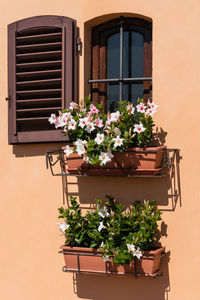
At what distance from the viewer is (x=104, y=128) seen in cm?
398

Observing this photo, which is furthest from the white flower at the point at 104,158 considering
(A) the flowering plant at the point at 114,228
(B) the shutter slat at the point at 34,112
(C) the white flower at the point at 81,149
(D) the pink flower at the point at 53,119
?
(B) the shutter slat at the point at 34,112

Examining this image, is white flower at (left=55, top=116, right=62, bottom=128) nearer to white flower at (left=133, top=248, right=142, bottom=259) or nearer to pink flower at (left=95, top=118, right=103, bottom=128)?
pink flower at (left=95, top=118, right=103, bottom=128)

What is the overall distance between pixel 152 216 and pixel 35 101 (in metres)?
1.41

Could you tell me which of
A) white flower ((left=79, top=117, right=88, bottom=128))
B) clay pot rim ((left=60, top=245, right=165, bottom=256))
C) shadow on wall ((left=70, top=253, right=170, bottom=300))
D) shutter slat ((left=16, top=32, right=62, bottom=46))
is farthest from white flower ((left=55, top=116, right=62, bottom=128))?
shadow on wall ((left=70, top=253, right=170, bottom=300))

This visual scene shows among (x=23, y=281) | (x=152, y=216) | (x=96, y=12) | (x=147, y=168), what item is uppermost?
(x=96, y=12)

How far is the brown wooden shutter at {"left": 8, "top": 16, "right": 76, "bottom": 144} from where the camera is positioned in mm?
4328

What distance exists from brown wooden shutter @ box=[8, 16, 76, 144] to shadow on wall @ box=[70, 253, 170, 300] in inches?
47.9

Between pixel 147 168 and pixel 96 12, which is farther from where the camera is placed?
pixel 96 12

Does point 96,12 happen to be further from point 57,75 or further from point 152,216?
point 152,216

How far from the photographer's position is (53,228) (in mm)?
4438

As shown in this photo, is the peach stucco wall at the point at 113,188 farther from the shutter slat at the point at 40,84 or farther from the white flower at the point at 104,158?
the white flower at the point at 104,158

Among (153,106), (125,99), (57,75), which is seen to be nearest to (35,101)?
(57,75)

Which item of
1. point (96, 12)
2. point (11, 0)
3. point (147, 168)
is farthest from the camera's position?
point (11, 0)

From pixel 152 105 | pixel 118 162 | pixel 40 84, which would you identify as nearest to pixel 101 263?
pixel 118 162
